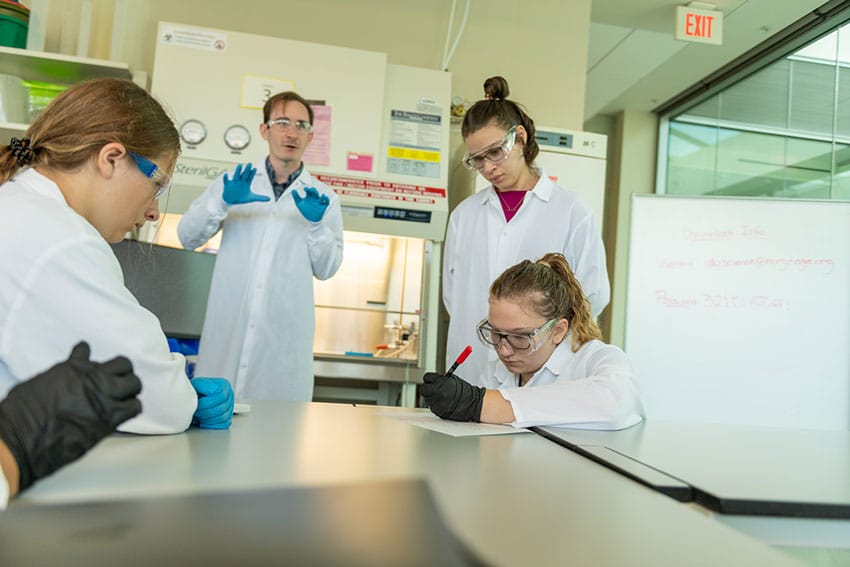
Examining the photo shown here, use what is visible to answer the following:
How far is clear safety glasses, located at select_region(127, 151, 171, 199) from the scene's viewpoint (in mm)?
1104

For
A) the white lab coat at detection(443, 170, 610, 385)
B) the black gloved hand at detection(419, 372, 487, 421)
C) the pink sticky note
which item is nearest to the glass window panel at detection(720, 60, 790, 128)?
the pink sticky note

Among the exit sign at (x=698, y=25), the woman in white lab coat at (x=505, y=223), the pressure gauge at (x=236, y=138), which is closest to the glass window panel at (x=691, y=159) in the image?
the exit sign at (x=698, y=25)

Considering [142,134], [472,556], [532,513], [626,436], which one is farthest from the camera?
[626,436]

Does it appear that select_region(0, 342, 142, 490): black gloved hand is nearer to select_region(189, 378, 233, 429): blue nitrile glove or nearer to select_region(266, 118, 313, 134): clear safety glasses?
select_region(189, 378, 233, 429): blue nitrile glove

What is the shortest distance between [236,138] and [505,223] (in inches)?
52.5

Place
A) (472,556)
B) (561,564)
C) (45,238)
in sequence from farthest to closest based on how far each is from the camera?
(45,238)
(561,564)
(472,556)

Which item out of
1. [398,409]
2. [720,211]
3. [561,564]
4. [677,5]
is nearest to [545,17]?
[677,5]

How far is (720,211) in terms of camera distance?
11.0 ft

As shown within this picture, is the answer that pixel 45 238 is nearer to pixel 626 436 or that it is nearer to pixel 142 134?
pixel 142 134

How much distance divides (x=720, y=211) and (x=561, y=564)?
3.17 m

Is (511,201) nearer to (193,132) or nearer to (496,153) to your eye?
(496,153)

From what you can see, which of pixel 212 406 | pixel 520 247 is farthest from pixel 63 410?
pixel 520 247

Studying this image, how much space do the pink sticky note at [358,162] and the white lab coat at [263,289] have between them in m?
0.75

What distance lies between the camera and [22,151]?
1.05 metres
